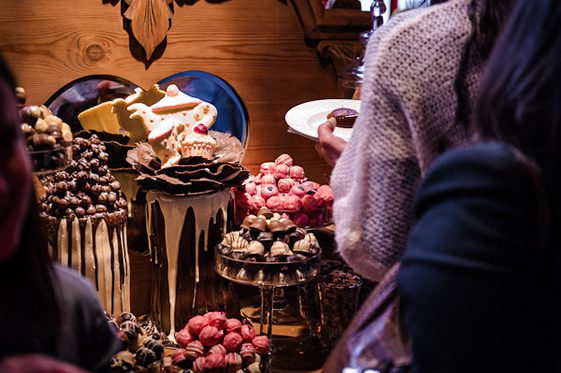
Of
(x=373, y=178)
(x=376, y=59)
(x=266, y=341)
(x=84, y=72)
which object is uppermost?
(x=376, y=59)

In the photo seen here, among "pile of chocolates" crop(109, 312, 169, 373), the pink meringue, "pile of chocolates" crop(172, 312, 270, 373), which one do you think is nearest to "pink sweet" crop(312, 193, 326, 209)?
the pink meringue

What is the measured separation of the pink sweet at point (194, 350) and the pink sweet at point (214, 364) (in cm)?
4

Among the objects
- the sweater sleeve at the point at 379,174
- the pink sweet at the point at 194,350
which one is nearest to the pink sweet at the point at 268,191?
the pink sweet at the point at 194,350

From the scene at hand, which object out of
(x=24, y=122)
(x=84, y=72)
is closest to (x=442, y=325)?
(x=24, y=122)

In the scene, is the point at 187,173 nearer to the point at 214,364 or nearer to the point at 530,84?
the point at 214,364

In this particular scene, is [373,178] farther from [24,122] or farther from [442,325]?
[24,122]

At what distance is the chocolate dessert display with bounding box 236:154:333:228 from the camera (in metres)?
2.02

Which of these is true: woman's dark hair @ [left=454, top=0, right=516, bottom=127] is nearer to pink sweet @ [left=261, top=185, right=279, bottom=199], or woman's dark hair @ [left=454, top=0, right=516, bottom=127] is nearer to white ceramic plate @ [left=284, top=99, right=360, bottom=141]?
white ceramic plate @ [left=284, top=99, right=360, bottom=141]

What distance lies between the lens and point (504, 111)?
0.64 metres

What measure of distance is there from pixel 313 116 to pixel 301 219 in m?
0.32

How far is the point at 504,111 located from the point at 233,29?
5.51 feet

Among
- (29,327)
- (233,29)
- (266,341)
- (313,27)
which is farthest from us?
(313,27)

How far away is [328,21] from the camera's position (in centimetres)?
237

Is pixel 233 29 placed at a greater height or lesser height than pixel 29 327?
lesser
